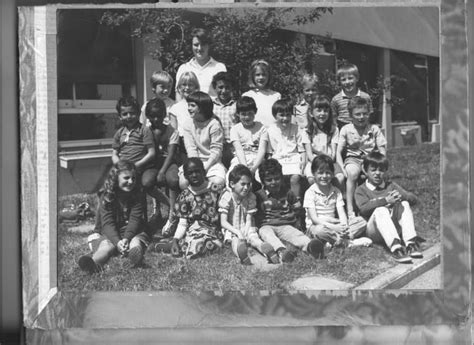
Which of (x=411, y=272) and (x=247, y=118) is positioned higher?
(x=247, y=118)

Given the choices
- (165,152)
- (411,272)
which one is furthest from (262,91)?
(411,272)

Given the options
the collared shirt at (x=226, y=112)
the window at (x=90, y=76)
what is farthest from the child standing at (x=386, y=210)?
the window at (x=90, y=76)

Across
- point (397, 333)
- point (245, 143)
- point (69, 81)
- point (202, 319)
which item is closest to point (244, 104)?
point (245, 143)

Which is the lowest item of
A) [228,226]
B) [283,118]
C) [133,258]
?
[133,258]

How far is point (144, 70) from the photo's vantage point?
4.05 m

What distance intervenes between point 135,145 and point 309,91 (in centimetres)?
113

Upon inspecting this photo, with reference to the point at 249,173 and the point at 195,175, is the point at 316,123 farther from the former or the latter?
the point at 195,175

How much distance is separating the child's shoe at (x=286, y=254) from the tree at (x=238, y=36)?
3.15 feet

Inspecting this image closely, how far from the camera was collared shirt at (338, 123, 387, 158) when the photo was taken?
4.12m

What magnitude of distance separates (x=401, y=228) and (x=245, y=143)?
111 centimetres

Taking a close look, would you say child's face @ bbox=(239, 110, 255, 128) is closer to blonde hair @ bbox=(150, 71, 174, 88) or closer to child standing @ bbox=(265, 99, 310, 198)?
child standing @ bbox=(265, 99, 310, 198)

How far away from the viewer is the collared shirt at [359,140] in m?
4.12

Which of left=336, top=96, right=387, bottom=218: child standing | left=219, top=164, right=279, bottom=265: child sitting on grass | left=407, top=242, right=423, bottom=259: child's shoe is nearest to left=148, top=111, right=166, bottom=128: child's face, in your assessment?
left=219, top=164, right=279, bottom=265: child sitting on grass

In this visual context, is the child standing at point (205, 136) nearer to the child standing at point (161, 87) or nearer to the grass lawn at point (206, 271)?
the child standing at point (161, 87)
